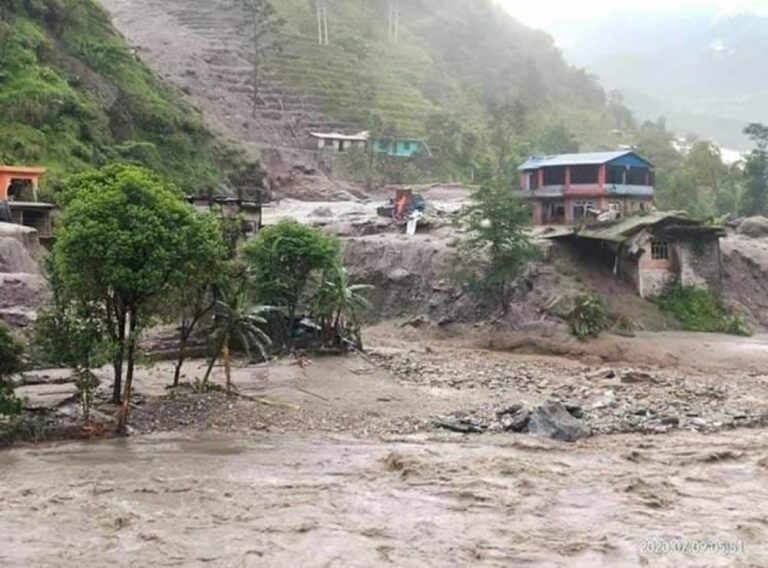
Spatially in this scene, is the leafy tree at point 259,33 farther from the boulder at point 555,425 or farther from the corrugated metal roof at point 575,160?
the boulder at point 555,425

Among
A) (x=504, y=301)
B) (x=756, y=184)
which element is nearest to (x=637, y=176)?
(x=504, y=301)

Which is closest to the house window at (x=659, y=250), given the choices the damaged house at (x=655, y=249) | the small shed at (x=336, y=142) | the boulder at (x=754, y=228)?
the damaged house at (x=655, y=249)

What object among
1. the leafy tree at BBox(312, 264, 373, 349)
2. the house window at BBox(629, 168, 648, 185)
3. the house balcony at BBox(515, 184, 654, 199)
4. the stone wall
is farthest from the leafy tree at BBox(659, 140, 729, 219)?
the leafy tree at BBox(312, 264, 373, 349)

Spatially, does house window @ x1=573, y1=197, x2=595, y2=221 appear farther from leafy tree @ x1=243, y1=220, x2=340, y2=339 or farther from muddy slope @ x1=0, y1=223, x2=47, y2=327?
muddy slope @ x1=0, y1=223, x2=47, y2=327

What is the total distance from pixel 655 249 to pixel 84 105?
3142 centimetres

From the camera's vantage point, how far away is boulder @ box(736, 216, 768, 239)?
49.0m

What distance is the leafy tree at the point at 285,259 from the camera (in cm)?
3117

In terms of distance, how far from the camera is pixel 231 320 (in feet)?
84.5

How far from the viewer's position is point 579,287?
39.1m

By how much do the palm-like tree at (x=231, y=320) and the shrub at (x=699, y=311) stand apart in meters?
20.5

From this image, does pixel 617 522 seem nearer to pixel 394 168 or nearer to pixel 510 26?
pixel 394 168

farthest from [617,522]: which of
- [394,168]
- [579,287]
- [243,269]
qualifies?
[394,168]

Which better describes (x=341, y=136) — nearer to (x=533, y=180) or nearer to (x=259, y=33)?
(x=259, y=33)

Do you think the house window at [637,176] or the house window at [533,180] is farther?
the house window at [533,180]
